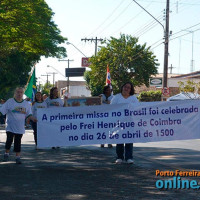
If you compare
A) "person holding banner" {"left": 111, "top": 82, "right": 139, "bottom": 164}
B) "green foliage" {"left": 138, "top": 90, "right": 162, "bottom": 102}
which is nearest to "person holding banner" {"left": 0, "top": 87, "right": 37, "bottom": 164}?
"person holding banner" {"left": 111, "top": 82, "right": 139, "bottom": 164}

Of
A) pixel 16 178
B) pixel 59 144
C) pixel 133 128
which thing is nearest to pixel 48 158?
pixel 59 144

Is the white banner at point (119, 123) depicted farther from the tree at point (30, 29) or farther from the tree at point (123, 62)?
the tree at point (123, 62)

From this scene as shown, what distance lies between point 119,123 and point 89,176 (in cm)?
191

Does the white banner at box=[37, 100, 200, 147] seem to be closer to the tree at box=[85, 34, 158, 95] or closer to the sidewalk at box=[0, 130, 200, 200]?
the sidewalk at box=[0, 130, 200, 200]

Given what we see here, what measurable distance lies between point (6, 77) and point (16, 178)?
4081cm

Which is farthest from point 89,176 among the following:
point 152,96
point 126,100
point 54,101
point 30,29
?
point 152,96

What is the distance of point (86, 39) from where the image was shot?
63906mm

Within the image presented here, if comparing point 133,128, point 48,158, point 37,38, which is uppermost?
point 37,38

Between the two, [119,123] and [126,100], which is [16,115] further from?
[126,100]

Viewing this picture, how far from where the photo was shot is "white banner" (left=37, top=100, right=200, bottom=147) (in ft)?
32.9

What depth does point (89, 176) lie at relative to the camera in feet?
27.8

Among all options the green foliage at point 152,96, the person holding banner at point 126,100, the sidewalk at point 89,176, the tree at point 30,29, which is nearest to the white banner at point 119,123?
the person holding banner at point 126,100

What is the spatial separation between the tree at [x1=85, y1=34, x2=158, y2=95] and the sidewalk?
45.2m

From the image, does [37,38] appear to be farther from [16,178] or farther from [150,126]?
[16,178]
